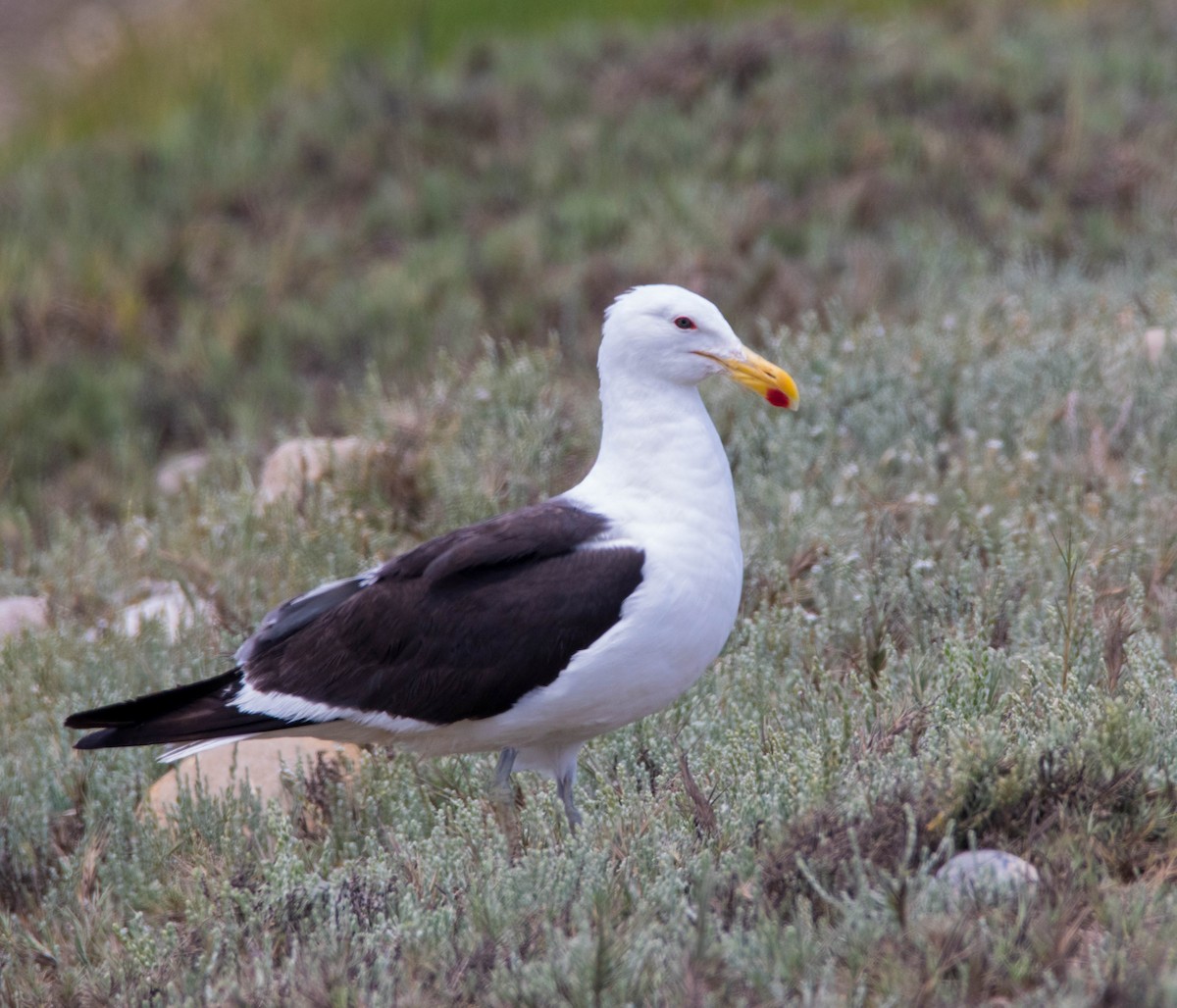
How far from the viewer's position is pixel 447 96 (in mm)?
12625

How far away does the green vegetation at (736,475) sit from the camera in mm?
3002

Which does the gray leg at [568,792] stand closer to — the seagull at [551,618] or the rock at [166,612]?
the seagull at [551,618]

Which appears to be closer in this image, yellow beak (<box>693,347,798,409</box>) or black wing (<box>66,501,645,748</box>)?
black wing (<box>66,501,645,748</box>)

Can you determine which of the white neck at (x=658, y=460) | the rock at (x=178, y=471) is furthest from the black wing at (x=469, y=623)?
the rock at (x=178, y=471)

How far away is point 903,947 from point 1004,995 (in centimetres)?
17

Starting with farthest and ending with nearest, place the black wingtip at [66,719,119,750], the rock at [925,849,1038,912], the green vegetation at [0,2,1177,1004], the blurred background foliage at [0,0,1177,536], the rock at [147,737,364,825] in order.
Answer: the blurred background foliage at [0,0,1177,536], the rock at [147,737,364,825], the black wingtip at [66,719,119,750], the green vegetation at [0,2,1177,1004], the rock at [925,849,1038,912]

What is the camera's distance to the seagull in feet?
11.9

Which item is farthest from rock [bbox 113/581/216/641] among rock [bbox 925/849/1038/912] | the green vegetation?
rock [bbox 925/849/1038/912]

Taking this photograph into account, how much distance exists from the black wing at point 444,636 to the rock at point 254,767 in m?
0.45

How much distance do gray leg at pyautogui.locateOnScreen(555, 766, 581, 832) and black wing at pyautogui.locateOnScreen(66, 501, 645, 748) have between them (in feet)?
0.97

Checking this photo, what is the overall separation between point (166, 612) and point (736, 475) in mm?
2110

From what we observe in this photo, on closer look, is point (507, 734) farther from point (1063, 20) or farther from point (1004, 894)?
point (1063, 20)

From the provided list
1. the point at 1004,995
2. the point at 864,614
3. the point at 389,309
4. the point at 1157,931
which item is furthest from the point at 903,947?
the point at 389,309

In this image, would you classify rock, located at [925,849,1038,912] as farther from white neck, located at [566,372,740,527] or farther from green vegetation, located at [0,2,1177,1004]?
white neck, located at [566,372,740,527]
